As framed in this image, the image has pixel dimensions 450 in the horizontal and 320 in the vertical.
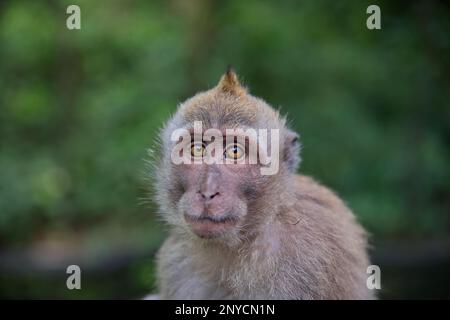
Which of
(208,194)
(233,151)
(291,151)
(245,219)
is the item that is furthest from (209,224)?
(291,151)

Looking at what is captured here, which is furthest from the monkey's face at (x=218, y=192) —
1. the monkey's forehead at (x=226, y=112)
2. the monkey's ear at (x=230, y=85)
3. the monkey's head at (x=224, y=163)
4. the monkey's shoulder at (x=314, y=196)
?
the monkey's shoulder at (x=314, y=196)

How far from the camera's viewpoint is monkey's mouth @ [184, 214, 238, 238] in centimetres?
445

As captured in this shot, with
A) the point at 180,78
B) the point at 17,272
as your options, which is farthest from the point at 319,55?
the point at 17,272

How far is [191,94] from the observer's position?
13203 millimetres

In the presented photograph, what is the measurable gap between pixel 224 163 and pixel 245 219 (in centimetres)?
46

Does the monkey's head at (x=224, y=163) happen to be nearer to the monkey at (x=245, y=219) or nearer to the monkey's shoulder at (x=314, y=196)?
the monkey at (x=245, y=219)

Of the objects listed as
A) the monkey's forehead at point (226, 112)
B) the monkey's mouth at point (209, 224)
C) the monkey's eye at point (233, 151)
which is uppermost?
the monkey's forehead at point (226, 112)

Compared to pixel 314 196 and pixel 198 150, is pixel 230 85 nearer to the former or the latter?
pixel 198 150

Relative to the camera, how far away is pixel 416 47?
1248 centimetres

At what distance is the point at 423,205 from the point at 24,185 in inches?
308

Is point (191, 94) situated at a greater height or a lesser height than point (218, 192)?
greater

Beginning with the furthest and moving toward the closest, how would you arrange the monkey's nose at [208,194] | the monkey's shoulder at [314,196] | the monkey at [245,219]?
the monkey's shoulder at [314,196] → the monkey at [245,219] → the monkey's nose at [208,194]

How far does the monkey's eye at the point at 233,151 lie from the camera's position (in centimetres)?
464

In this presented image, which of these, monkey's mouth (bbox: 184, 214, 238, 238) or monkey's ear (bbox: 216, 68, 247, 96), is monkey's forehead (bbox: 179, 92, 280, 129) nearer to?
monkey's ear (bbox: 216, 68, 247, 96)
